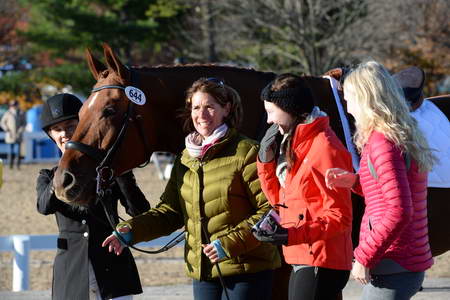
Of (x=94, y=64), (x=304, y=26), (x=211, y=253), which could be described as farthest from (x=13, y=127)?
(x=211, y=253)

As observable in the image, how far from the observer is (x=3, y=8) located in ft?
116

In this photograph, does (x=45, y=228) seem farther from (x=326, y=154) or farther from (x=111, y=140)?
(x=326, y=154)

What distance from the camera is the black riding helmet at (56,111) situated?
4668 mm

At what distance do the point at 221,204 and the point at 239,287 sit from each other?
1.28 ft

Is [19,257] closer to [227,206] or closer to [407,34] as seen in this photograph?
[227,206]

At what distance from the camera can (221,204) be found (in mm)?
3904

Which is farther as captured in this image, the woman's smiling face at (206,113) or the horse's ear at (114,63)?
the horse's ear at (114,63)

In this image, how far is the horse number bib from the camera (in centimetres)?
459

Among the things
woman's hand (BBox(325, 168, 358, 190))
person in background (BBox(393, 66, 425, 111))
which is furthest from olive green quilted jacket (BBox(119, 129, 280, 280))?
person in background (BBox(393, 66, 425, 111))

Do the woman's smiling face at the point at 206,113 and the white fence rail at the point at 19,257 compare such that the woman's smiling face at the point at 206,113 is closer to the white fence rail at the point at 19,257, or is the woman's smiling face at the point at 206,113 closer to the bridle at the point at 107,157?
the bridle at the point at 107,157

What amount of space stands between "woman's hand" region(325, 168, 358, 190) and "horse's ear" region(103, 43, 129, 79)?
5.21 ft

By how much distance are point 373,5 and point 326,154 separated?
16698mm

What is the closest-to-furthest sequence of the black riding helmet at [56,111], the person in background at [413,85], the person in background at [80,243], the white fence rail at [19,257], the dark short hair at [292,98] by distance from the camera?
the dark short hair at [292,98] → the person in background at [80,243] → the black riding helmet at [56,111] → the person in background at [413,85] → the white fence rail at [19,257]

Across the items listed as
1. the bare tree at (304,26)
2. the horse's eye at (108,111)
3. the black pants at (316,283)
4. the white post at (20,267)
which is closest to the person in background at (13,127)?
the bare tree at (304,26)
